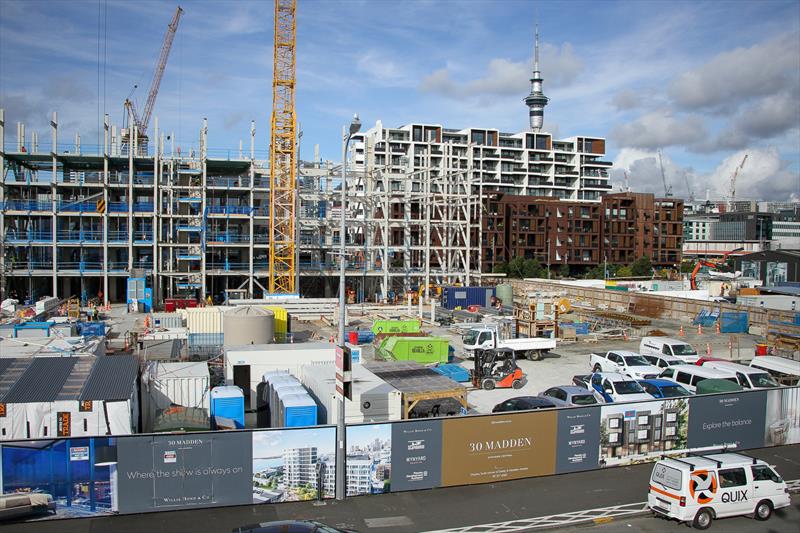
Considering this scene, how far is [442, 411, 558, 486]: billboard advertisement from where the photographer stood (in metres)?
14.7

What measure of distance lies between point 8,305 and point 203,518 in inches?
1523

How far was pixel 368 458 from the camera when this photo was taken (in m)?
14.1

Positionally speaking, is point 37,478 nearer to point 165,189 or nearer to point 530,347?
point 530,347

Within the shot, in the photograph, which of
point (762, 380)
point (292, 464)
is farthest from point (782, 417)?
point (292, 464)

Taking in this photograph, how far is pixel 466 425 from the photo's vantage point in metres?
14.6

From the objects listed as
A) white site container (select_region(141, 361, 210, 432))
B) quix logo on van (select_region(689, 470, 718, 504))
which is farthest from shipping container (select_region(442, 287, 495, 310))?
quix logo on van (select_region(689, 470, 718, 504))

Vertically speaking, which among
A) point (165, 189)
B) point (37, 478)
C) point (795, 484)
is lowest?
point (795, 484)

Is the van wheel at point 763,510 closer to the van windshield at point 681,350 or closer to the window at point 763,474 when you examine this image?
the window at point 763,474

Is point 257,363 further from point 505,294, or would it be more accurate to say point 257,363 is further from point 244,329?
point 505,294

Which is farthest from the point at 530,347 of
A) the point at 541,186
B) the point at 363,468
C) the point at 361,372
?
the point at 541,186

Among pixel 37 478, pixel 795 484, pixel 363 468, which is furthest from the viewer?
pixel 795 484

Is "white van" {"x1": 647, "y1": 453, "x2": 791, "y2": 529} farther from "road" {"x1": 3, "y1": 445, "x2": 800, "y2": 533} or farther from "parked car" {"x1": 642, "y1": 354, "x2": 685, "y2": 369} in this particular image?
"parked car" {"x1": 642, "y1": 354, "x2": 685, "y2": 369}

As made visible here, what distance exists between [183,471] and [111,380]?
14.9ft

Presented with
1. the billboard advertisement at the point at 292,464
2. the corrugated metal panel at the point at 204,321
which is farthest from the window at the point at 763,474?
the corrugated metal panel at the point at 204,321
